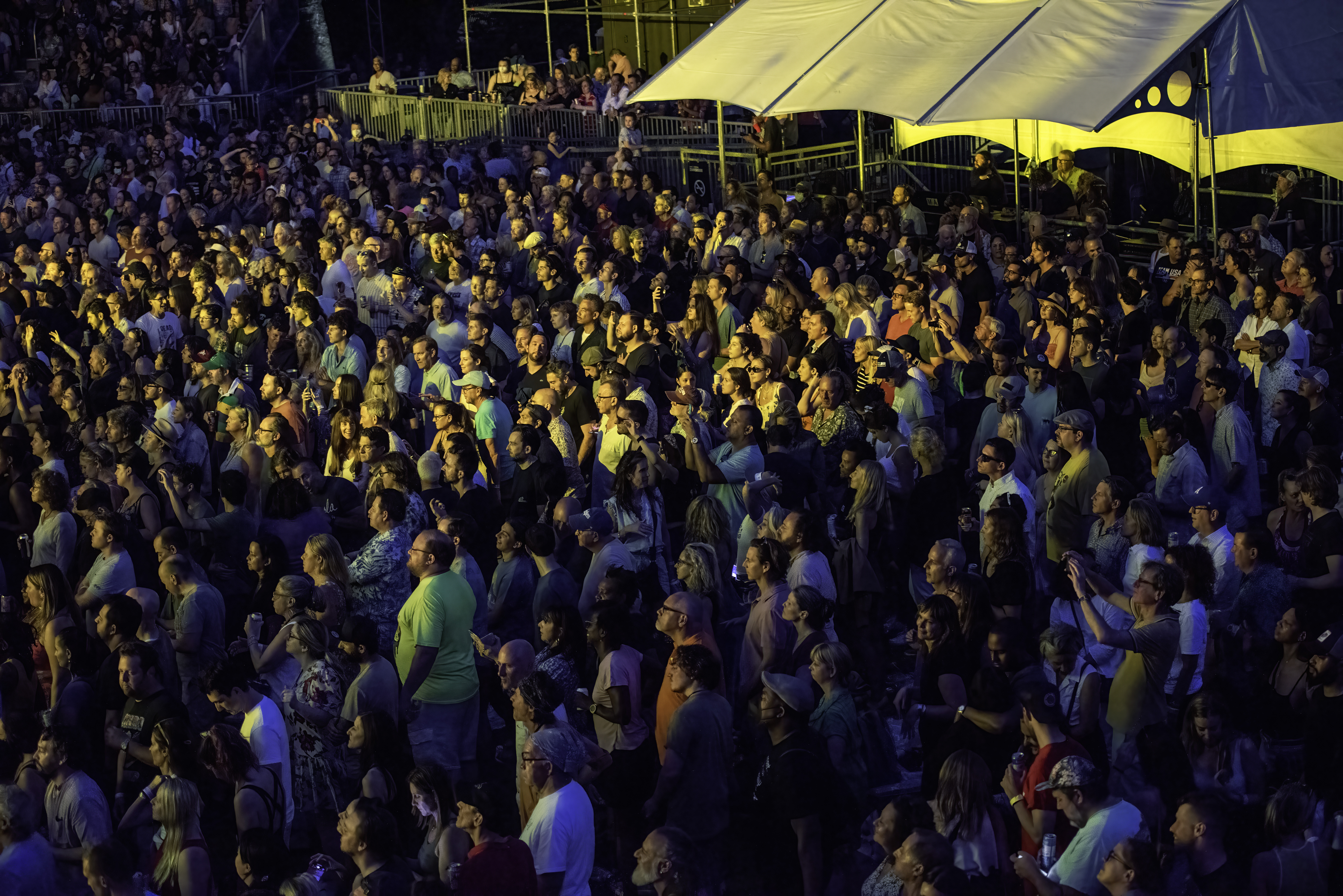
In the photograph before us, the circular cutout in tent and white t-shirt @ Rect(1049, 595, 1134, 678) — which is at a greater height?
the circular cutout in tent

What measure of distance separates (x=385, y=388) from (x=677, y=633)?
12.1ft

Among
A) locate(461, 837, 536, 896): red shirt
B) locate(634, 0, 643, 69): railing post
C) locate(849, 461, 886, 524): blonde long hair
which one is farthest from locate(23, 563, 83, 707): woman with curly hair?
locate(634, 0, 643, 69): railing post

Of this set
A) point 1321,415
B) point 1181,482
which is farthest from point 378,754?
point 1321,415

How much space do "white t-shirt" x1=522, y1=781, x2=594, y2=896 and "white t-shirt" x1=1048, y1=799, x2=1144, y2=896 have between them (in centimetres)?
8

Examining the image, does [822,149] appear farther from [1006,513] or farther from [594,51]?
[1006,513]

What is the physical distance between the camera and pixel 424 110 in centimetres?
2522

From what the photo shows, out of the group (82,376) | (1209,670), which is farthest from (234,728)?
(82,376)

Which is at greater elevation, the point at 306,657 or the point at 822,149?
the point at 822,149

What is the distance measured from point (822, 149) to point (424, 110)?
714 centimetres

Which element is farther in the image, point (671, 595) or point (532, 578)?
point (532, 578)

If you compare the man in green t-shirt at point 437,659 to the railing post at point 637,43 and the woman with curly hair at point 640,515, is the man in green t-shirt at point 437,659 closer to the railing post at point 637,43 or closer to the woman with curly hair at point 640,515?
the woman with curly hair at point 640,515

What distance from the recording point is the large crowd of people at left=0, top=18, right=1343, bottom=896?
225 inches

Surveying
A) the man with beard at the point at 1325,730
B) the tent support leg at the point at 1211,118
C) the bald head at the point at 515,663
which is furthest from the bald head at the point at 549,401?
the tent support leg at the point at 1211,118

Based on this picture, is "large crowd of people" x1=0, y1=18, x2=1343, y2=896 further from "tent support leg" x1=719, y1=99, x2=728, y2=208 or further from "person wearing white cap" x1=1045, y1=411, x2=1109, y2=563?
"tent support leg" x1=719, y1=99, x2=728, y2=208
